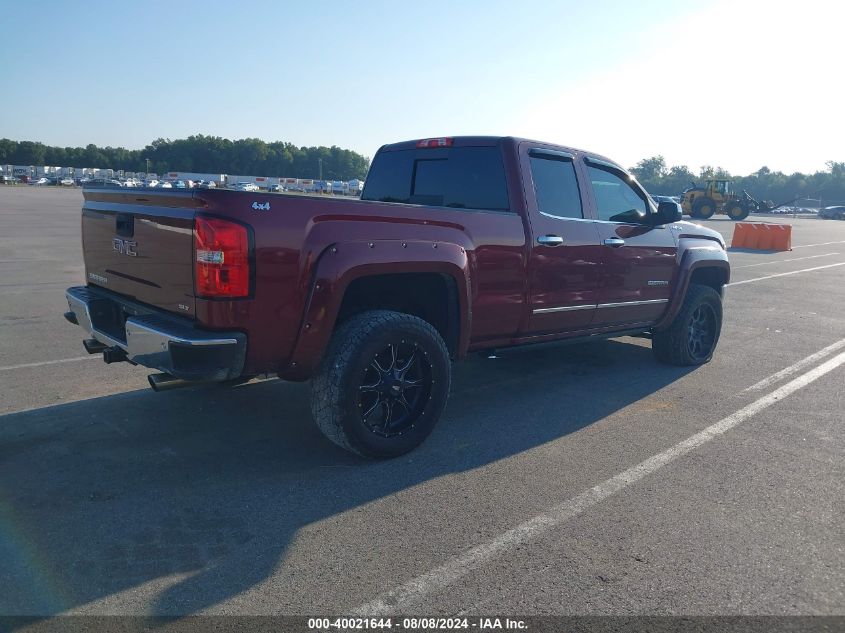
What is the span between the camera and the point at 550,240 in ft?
15.8

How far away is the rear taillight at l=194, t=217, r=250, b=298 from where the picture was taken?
10.7 feet

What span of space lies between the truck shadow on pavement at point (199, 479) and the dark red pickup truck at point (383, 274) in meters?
0.44

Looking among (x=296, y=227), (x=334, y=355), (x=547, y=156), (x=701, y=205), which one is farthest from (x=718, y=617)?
(x=701, y=205)

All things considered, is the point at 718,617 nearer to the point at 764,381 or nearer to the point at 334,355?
the point at 334,355

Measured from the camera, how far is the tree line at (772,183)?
339 feet

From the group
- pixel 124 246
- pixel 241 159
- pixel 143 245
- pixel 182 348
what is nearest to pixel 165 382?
pixel 182 348

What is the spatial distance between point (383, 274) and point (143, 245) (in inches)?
53.6

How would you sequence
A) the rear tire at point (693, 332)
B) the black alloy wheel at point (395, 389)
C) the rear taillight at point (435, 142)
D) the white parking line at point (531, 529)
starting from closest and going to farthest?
1. the white parking line at point (531, 529)
2. the black alloy wheel at point (395, 389)
3. the rear taillight at point (435, 142)
4. the rear tire at point (693, 332)

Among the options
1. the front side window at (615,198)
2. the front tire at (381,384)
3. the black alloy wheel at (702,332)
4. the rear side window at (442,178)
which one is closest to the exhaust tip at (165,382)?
the front tire at (381,384)

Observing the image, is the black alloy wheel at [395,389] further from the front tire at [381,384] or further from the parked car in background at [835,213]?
the parked car in background at [835,213]

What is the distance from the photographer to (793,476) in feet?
13.1

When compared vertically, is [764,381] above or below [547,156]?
below

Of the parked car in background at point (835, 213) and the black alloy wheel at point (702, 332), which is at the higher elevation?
the parked car in background at point (835, 213)

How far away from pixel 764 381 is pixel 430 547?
14.2 feet
